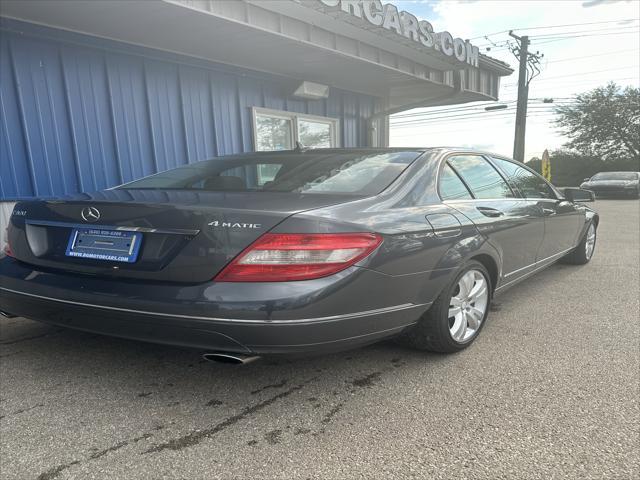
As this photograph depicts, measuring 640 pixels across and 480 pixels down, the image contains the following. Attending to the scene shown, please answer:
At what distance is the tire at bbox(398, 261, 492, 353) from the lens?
264 centimetres

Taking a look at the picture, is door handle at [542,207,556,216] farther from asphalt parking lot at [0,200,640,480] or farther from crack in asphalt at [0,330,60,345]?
crack in asphalt at [0,330,60,345]

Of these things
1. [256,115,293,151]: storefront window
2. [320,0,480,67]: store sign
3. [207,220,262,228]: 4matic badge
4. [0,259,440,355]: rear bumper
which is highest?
[320,0,480,67]: store sign

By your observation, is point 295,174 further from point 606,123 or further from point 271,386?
point 606,123

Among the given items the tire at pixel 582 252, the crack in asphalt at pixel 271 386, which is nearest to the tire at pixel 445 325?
the crack in asphalt at pixel 271 386

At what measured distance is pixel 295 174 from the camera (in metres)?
2.73

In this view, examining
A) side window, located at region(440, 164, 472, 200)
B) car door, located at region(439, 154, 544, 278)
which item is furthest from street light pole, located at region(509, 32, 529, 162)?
side window, located at region(440, 164, 472, 200)

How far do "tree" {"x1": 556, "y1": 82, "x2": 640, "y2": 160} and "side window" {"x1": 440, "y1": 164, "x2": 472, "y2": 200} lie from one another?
43.0 meters

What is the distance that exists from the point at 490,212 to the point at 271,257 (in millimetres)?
1833

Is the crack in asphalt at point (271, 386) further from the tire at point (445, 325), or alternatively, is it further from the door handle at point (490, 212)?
the door handle at point (490, 212)

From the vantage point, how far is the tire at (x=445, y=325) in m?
2.64

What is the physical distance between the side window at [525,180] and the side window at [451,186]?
899mm

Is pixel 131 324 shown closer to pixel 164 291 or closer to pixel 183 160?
pixel 164 291

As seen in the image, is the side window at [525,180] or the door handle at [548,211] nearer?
the side window at [525,180]

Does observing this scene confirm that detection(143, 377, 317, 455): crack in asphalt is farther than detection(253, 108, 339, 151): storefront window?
No
